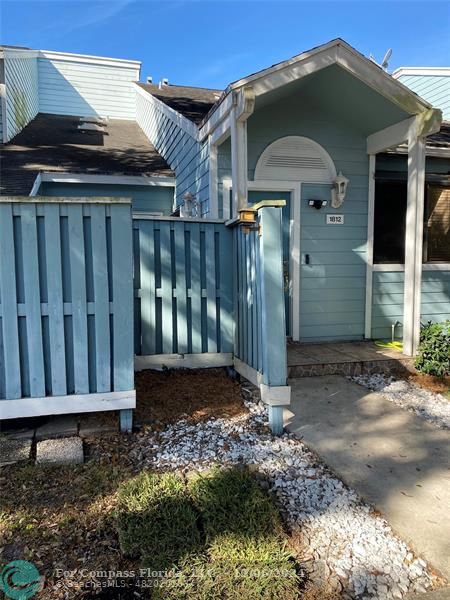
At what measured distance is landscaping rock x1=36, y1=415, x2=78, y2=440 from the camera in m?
2.95

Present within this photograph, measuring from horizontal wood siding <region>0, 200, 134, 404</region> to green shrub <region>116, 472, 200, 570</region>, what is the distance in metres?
0.89

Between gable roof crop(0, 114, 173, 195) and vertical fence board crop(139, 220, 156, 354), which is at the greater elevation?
gable roof crop(0, 114, 173, 195)

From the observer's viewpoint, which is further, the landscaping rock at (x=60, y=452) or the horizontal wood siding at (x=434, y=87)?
the horizontal wood siding at (x=434, y=87)

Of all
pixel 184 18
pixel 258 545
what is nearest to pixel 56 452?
pixel 258 545

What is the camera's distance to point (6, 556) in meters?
1.79

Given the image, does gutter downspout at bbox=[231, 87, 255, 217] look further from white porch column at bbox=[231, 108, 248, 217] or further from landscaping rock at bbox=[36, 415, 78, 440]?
landscaping rock at bbox=[36, 415, 78, 440]

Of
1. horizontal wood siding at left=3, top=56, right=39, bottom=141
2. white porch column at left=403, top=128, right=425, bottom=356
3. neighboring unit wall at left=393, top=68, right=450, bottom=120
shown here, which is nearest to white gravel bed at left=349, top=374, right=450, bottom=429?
white porch column at left=403, top=128, right=425, bottom=356

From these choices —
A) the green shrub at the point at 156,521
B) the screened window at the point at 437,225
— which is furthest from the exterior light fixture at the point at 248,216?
the screened window at the point at 437,225

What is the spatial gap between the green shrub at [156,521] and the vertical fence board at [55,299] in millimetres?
959

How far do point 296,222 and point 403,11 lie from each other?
172 inches

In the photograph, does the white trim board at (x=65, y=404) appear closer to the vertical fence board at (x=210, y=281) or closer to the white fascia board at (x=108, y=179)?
the vertical fence board at (x=210, y=281)

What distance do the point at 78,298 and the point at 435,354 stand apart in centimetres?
389

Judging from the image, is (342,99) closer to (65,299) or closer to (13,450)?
(65,299)

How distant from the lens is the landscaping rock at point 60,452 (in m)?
2.61
